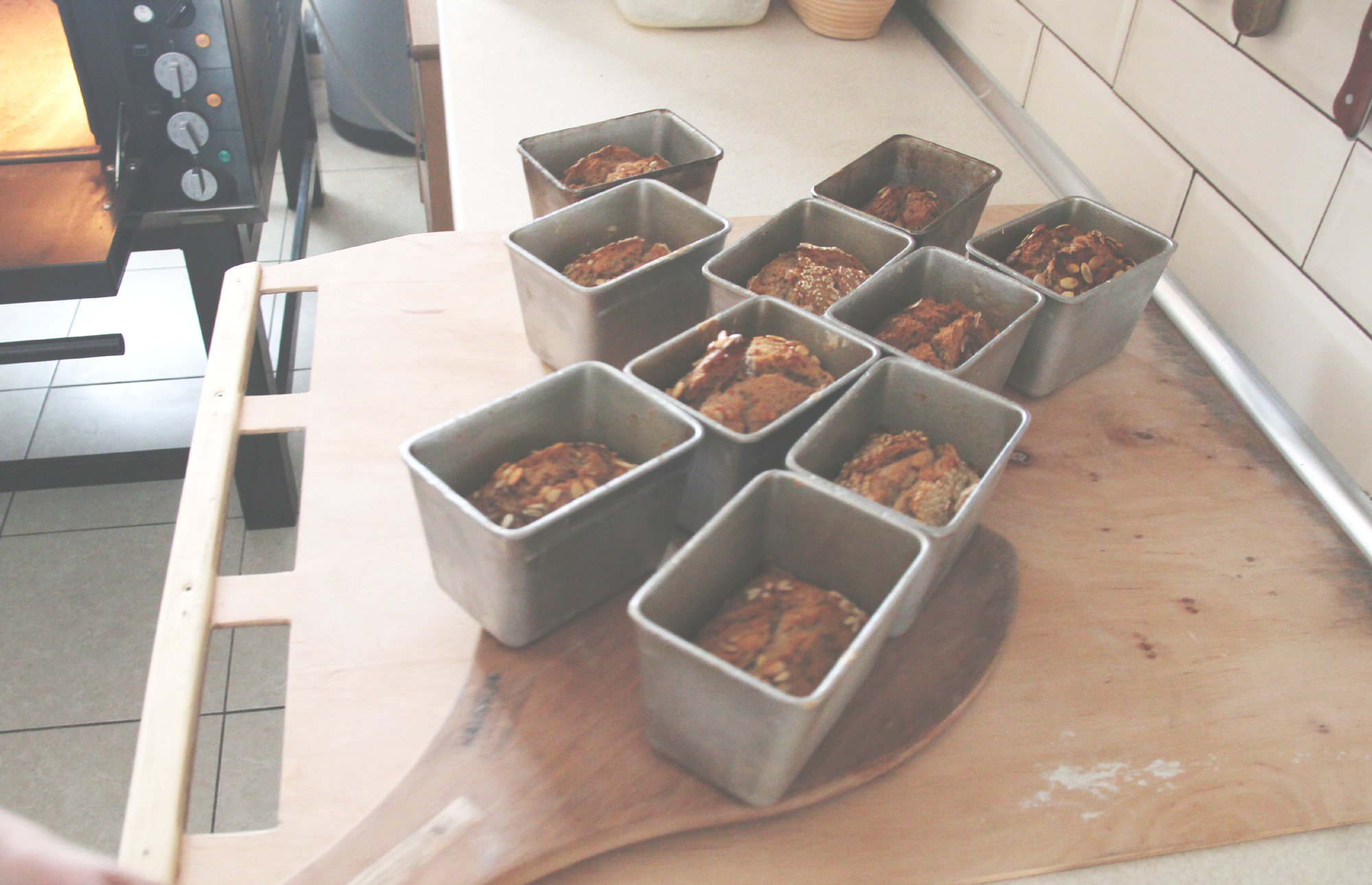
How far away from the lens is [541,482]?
0.65 m

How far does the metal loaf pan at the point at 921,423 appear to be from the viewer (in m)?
0.67

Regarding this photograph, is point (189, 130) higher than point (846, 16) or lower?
lower

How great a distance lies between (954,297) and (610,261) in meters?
0.30

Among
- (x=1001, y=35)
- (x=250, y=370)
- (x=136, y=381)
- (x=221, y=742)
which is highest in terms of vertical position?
(x=1001, y=35)

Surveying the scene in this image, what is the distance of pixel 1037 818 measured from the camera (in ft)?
2.00

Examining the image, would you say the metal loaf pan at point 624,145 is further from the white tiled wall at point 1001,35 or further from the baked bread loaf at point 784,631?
the white tiled wall at point 1001,35

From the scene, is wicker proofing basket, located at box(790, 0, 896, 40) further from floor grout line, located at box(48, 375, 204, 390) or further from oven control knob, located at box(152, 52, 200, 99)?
floor grout line, located at box(48, 375, 204, 390)

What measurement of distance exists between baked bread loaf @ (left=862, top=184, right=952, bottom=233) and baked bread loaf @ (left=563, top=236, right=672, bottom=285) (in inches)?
9.4

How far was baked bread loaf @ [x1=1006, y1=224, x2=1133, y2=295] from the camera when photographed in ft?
2.83

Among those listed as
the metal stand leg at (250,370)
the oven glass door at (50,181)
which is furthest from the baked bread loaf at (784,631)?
the oven glass door at (50,181)

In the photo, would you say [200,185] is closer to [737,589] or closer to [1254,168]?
[737,589]

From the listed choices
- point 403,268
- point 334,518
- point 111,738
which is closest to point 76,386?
point 111,738

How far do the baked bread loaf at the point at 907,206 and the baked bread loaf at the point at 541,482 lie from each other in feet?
1.37

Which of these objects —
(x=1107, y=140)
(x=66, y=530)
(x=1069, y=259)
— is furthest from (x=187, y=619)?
(x=66, y=530)
